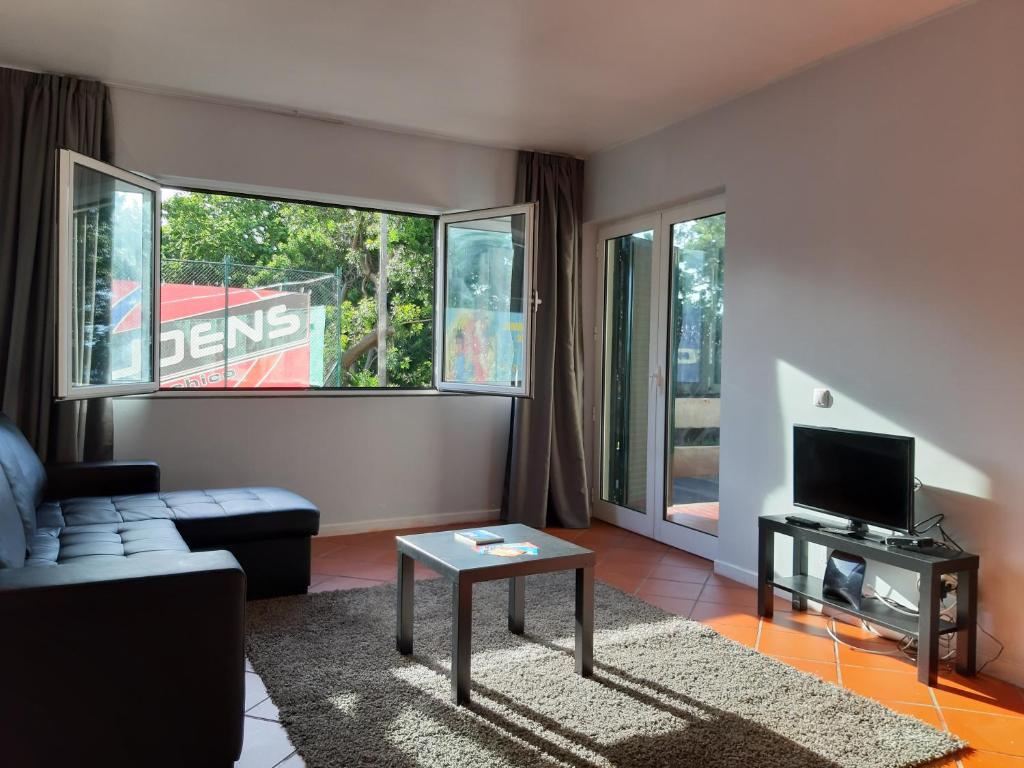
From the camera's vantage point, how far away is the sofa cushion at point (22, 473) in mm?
2746

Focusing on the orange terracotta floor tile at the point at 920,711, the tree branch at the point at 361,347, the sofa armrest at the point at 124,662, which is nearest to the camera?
the sofa armrest at the point at 124,662

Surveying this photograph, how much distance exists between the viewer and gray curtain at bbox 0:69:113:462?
12.3ft

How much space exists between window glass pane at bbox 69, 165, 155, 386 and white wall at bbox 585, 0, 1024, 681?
9.88 feet

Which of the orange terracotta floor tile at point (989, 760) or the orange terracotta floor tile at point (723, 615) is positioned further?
the orange terracotta floor tile at point (723, 615)

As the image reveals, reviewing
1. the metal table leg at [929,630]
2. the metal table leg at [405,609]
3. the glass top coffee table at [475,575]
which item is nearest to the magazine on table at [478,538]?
the glass top coffee table at [475,575]

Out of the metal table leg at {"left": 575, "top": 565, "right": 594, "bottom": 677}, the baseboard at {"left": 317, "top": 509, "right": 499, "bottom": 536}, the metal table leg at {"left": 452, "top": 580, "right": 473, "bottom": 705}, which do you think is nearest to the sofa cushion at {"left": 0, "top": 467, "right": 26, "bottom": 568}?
the metal table leg at {"left": 452, "top": 580, "right": 473, "bottom": 705}

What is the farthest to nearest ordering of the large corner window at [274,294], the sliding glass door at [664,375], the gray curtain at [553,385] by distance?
the gray curtain at [553,385]
the sliding glass door at [664,375]
the large corner window at [274,294]

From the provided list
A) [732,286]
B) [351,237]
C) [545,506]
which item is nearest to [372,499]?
[545,506]

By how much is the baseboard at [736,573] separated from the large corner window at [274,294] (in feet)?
5.32

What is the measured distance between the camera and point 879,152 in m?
3.22

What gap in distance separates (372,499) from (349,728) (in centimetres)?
268

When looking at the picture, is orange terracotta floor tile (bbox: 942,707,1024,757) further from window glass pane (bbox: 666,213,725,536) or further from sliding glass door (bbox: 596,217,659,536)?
sliding glass door (bbox: 596,217,659,536)

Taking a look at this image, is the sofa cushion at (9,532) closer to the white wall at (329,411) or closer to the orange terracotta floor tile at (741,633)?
the white wall at (329,411)

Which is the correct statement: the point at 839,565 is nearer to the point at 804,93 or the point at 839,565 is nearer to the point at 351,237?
the point at 804,93
